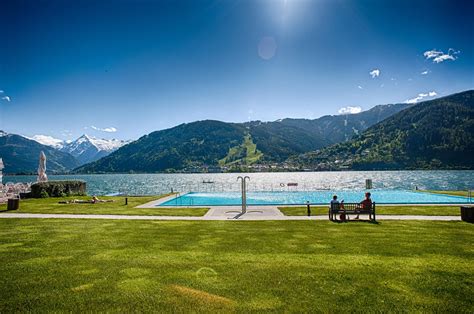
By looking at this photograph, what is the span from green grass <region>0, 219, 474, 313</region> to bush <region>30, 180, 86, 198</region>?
2187 cm

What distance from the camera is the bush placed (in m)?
Answer: 32.8

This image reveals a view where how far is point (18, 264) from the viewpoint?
8.92 m

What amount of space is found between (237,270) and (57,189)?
110 feet

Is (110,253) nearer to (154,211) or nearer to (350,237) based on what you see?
(350,237)

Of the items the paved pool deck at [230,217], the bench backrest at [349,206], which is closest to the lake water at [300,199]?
the paved pool deck at [230,217]

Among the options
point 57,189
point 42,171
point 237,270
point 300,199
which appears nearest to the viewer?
point 237,270

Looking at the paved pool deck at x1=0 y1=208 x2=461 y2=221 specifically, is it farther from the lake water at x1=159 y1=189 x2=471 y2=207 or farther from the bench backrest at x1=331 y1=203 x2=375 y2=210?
the lake water at x1=159 y1=189 x2=471 y2=207

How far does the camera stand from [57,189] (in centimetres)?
3431

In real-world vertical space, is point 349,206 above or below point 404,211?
above

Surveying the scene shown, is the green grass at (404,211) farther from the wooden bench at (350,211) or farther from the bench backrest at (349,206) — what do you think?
the wooden bench at (350,211)

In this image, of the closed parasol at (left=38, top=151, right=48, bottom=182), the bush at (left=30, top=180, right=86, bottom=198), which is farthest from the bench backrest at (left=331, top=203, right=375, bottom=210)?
the closed parasol at (left=38, top=151, right=48, bottom=182)

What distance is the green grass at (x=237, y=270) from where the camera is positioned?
6.39 meters

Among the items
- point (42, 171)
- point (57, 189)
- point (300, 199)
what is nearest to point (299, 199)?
point (300, 199)

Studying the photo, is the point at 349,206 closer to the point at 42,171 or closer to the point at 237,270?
the point at 237,270
